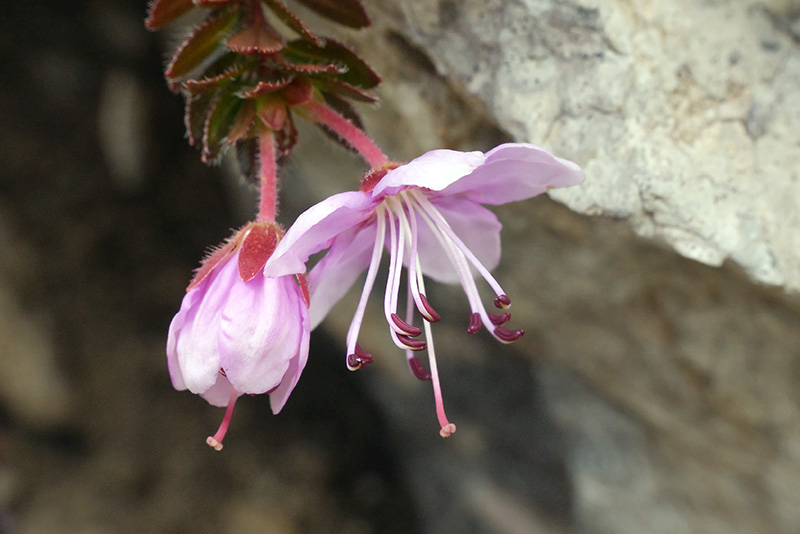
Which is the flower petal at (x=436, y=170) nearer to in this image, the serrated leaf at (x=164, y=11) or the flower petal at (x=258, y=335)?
the flower petal at (x=258, y=335)

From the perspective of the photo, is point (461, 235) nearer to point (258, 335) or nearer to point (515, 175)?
point (515, 175)

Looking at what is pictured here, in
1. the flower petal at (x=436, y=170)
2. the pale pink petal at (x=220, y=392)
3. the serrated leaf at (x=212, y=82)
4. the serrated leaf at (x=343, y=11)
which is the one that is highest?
the flower petal at (x=436, y=170)

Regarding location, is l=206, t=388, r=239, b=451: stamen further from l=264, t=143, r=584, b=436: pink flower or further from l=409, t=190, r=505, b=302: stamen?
l=409, t=190, r=505, b=302: stamen

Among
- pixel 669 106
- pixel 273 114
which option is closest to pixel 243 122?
pixel 273 114

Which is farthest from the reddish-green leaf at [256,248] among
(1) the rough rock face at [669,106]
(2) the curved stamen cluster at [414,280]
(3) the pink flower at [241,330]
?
(1) the rough rock face at [669,106]

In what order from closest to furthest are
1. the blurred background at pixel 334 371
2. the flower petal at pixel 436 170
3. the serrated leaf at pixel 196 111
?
1. the flower petal at pixel 436 170
2. the serrated leaf at pixel 196 111
3. the blurred background at pixel 334 371

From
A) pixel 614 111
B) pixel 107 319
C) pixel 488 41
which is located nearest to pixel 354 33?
pixel 488 41

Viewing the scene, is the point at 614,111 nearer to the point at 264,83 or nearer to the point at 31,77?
the point at 264,83
